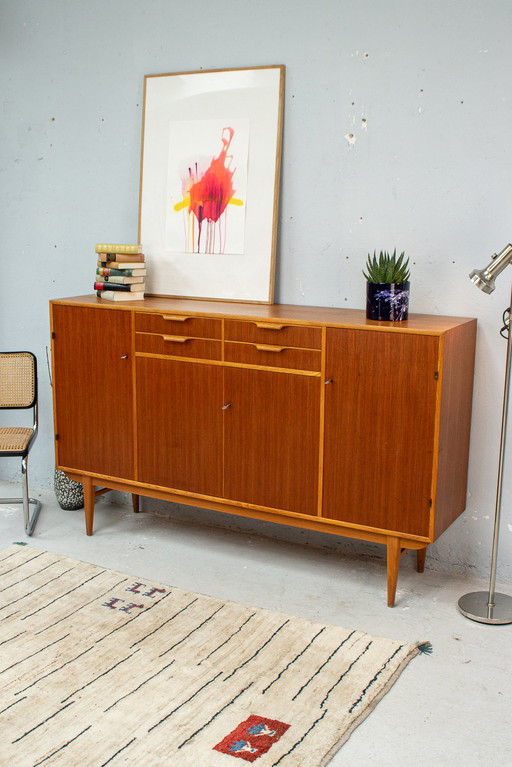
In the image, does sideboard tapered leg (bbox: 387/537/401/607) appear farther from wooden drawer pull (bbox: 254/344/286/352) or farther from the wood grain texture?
wooden drawer pull (bbox: 254/344/286/352)

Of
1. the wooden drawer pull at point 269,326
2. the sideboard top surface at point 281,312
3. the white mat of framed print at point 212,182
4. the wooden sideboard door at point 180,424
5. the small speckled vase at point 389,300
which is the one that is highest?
the white mat of framed print at point 212,182

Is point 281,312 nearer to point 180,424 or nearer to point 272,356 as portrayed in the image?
point 272,356

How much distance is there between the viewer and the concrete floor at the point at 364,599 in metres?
2.22

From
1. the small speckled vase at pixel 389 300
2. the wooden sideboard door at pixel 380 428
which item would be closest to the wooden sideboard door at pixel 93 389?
the wooden sideboard door at pixel 380 428

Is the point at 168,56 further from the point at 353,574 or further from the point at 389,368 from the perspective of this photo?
the point at 353,574

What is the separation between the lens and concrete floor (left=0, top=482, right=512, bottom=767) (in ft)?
7.29

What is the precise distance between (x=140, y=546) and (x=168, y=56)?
2216mm

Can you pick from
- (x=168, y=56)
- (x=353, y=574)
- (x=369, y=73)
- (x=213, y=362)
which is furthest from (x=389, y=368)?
(x=168, y=56)

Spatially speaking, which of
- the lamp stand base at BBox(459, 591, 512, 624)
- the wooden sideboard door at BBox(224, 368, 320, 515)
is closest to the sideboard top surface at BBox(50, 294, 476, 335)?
the wooden sideboard door at BBox(224, 368, 320, 515)

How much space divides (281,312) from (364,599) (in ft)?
3.83

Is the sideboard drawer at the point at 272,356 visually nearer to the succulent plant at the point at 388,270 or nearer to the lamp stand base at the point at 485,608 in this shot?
the succulent plant at the point at 388,270

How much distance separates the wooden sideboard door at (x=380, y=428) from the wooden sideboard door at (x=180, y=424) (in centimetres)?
50

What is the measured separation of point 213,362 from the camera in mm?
3162

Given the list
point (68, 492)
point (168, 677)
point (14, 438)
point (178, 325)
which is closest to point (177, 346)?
point (178, 325)
